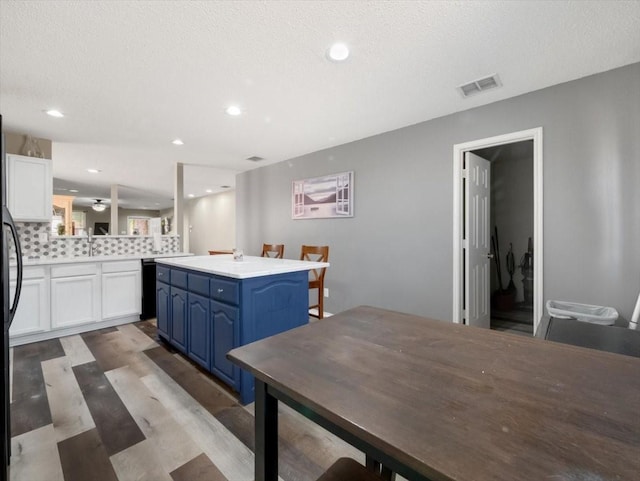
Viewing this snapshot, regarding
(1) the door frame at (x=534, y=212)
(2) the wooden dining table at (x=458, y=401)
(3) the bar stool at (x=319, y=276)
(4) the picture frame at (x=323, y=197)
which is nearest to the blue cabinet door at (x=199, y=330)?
(3) the bar stool at (x=319, y=276)

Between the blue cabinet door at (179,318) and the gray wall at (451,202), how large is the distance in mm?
1972

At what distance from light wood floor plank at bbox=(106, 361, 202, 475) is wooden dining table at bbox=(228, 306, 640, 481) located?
1.08 meters

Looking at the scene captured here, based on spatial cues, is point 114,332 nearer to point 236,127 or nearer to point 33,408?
point 33,408

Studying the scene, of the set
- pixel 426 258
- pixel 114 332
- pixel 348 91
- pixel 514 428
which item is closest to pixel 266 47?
pixel 348 91

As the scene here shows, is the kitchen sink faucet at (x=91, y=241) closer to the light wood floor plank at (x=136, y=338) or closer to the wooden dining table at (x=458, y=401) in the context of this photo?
the light wood floor plank at (x=136, y=338)

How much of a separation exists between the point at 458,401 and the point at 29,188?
14.9 ft

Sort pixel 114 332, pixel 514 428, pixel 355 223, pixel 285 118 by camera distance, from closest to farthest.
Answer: pixel 514 428, pixel 285 118, pixel 114 332, pixel 355 223

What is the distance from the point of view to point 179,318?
8.74ft

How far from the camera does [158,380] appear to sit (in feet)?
7.61

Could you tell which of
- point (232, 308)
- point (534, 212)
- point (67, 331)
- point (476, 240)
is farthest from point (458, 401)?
point (67, 331)

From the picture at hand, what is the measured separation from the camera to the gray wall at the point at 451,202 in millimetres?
2104

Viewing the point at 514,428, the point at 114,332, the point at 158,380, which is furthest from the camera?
the point at 114,332

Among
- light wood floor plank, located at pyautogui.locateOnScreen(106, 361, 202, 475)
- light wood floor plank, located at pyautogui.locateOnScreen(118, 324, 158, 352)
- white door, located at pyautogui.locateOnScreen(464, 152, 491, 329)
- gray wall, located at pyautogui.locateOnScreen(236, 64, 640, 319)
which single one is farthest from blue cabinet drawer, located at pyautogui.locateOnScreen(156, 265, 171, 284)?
white door, located at pyautogui.locateOnScreen(464, 152, 491, 329)

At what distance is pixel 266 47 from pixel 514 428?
2.19 m
